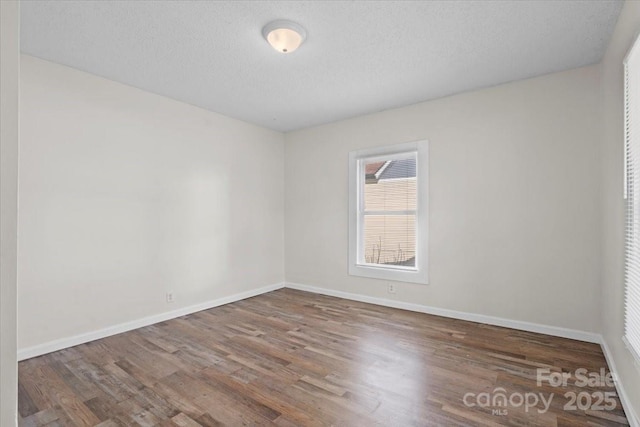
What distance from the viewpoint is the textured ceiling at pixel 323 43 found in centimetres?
217

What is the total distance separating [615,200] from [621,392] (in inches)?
52.1

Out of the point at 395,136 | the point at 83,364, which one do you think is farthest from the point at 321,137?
the point at 83,364

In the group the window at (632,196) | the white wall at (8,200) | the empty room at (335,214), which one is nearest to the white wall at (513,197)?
the empty room at (335,214)

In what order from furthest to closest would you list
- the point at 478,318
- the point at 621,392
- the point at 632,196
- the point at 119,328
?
the point at 478,318 < the point at 119,328 < the point at 621,392 < the point at 632,196

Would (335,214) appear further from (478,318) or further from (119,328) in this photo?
(119,328)

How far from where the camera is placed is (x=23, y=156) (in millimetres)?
2678

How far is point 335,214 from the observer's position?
15.7 feet

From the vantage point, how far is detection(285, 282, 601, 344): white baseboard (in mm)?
2982

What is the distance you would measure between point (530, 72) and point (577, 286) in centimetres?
217

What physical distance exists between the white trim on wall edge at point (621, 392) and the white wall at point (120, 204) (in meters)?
4.09

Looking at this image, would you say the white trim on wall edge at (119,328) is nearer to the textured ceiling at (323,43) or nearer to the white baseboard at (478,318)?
the white baseboard at (478,318)

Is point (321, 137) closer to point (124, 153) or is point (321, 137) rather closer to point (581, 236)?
point (124, 153)

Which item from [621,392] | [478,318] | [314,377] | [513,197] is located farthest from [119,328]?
[513,197]

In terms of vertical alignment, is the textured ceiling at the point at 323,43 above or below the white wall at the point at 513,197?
above
